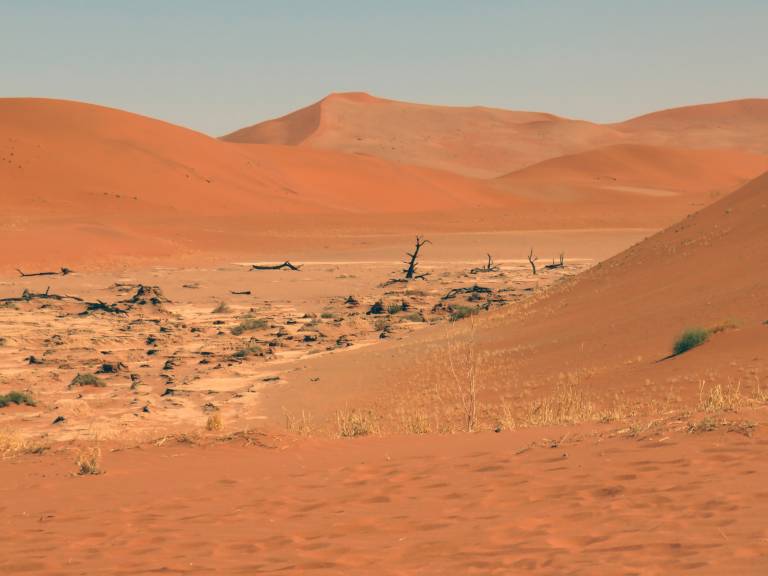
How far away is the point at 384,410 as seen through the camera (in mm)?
17734

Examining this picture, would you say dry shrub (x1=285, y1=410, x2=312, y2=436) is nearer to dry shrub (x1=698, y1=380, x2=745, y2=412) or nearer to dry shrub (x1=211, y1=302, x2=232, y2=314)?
dry shrub (x1=698, y1=380, x2=745, y2=412)

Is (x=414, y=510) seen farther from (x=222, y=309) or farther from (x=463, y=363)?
(x=222, y=309)

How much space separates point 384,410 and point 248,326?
1317 cm

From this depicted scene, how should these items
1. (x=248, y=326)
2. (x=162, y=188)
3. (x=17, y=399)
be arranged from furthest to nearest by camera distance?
(x=162, y=188) < (x=248, y=326) < (x=17, y=399)

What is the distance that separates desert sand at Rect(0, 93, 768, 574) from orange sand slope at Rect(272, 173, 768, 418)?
0.10m

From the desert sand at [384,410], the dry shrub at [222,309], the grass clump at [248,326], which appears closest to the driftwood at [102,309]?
the desert sand at [384,410]

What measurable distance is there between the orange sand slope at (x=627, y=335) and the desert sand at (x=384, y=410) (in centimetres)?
10

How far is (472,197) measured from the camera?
403 ft

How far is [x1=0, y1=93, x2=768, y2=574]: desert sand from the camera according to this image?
776 cm

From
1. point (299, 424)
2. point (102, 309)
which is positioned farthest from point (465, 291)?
A: point (299, 424)

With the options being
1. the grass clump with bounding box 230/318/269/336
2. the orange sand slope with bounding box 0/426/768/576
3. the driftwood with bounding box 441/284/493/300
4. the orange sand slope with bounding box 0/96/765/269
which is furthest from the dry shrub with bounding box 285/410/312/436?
the orange sand slope with bounding box 0/96/765/269

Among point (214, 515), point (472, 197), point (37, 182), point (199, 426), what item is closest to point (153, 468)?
point (214, 515)

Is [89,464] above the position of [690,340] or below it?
below

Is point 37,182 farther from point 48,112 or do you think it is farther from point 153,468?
point 153,468
